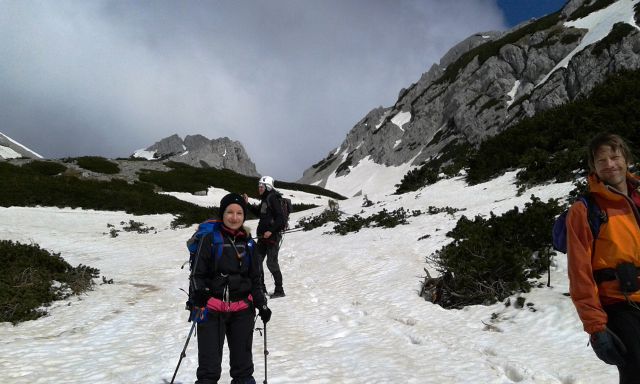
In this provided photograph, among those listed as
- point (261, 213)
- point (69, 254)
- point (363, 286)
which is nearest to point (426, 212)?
point (363, 286)

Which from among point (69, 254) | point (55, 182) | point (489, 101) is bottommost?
point (69, 254)

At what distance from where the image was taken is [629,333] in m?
2.56

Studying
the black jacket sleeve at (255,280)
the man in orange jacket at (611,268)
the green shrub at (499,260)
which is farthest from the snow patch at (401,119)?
the man in orange jacket at (611,268)

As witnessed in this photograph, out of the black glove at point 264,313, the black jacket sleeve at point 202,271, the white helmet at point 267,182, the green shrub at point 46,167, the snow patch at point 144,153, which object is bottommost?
the black glove at point 264,313

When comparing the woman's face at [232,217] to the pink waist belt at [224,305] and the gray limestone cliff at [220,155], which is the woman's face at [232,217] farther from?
the gray limestone cliff at [220,155]

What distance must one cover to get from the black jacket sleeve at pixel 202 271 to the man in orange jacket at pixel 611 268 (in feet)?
9.86

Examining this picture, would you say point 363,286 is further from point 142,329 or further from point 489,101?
point 489,101

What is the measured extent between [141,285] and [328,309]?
19.6 ft

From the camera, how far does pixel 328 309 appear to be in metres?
7.84

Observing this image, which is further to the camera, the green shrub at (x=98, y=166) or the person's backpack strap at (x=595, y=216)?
the green shrub at (x=98, y=166)

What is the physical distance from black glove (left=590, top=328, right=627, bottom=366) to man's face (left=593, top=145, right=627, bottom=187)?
1.03 metres

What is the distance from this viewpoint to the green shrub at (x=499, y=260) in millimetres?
6988

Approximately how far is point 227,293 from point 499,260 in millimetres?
5225

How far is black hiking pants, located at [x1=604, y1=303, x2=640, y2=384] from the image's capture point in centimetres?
255
